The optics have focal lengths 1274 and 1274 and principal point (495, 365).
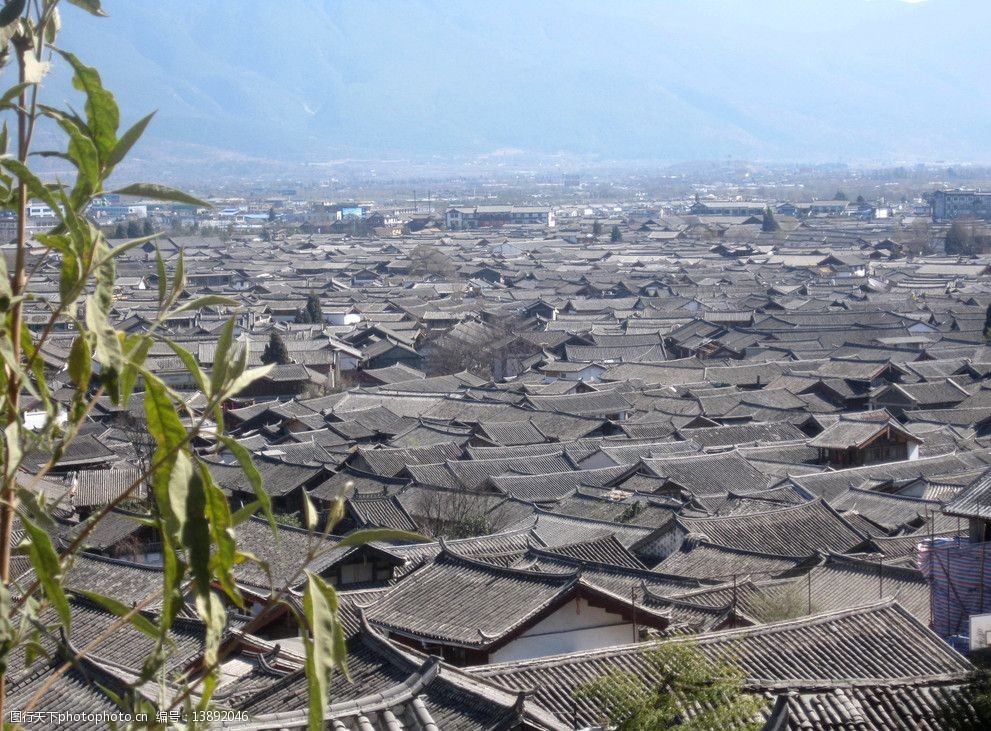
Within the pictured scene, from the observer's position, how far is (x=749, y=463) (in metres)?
17.0

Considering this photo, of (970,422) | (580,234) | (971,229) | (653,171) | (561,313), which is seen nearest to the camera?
(970,422)

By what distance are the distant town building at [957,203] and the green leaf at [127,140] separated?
216ft

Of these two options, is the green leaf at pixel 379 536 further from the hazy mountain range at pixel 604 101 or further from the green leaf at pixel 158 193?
the hazy mountain range at pixel 604 101

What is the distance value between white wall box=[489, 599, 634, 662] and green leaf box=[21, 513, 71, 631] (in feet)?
21.4

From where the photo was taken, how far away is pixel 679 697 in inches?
207

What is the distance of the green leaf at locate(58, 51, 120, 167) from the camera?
1.52 m

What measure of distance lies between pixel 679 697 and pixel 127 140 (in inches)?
168

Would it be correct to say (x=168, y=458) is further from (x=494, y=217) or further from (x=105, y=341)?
(x=494, y=217)

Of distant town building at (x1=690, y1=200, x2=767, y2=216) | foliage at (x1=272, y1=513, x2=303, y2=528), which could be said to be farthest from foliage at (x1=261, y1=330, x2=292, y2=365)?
distant town building at (x1=690, y1=200, x2=767, y2=216)

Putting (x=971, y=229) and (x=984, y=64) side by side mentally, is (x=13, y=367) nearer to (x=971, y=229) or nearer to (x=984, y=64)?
(x=971, y=229)

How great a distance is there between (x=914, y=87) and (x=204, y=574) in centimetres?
20139

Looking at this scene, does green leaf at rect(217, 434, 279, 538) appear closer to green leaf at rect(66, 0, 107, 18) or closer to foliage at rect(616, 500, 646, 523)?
green leaf at rect(66, 0, 107, 18)

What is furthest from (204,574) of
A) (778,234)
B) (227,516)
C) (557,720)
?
(778,234)

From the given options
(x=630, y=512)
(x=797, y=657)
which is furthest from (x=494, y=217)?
(x=797, y=657)
